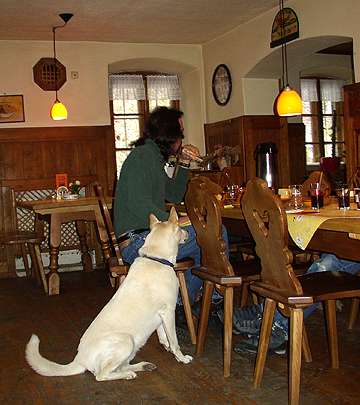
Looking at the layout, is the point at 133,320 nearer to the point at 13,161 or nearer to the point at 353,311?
the point at 353,311

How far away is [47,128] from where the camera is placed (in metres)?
5.97

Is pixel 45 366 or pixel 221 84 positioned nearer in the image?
pixel 45 366

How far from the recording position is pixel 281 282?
1.92 m

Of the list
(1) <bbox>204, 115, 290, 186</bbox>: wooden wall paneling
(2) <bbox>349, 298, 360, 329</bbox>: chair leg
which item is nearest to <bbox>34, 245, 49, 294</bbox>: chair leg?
(1) <bbox>204, 115, 290, 186</bbox>: wooden wall paneling

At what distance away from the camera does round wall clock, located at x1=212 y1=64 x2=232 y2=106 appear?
6.22 m

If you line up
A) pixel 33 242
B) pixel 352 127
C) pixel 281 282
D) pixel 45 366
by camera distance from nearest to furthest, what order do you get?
pixel 281 282
pixel 45 366
pixel 352 127
pixel 33 242

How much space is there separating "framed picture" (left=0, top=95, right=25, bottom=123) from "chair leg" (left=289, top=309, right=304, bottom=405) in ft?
16.3

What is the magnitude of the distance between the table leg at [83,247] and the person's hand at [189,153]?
2.77m

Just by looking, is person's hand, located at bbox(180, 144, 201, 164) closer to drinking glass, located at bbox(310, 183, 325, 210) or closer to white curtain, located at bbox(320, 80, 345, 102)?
drinking glass, located at bbox(310, 183, 325, 210)

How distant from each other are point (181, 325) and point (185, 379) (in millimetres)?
644

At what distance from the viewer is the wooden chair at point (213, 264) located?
88.0 inches

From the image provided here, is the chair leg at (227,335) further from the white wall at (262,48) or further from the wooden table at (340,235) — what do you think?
the white wall at (262,48)

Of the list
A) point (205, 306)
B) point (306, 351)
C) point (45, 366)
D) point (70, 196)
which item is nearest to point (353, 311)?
point (306, 351)

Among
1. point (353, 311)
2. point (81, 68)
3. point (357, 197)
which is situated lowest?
point (353, 311)
